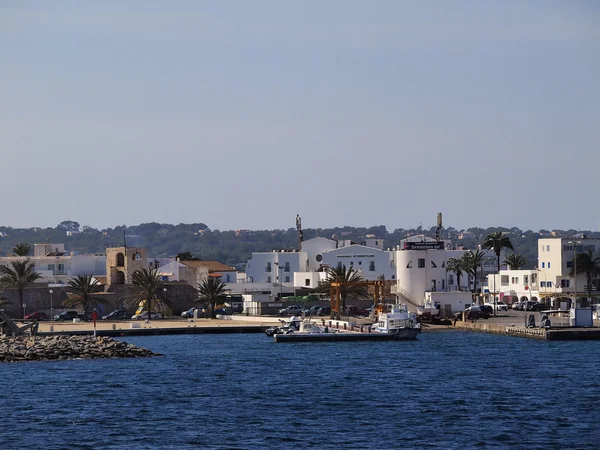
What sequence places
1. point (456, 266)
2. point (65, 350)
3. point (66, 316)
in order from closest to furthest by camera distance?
point (65, 350) → point (66, 316) → point (456, 266)

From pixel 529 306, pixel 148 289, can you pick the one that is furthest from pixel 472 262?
pixel 148 289

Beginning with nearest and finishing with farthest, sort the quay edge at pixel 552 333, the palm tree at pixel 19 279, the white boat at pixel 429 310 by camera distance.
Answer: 1. the quay edge at pixel 552 333
2. the white boat at pixel 429 310
3. the palm tree at pixel 19 279

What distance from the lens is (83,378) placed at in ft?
227

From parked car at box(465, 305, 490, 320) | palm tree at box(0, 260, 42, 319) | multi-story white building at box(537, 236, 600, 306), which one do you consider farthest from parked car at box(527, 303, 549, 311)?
palm tree at box(0, 260, 42, 319)

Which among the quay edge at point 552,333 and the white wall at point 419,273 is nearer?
the quay edge at point 552,333

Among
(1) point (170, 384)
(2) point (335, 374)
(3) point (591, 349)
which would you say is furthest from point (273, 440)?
(3) point (591, 349)

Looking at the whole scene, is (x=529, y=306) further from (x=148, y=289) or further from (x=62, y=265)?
(x=62, y=265)

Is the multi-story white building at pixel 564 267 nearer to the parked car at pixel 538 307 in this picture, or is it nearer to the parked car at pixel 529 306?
the parked car at pixel 529 306

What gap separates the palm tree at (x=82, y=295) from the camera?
116938 mm

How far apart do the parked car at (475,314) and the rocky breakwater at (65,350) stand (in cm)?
3999

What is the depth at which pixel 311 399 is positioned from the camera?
58.6 metres

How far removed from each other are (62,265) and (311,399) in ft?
315

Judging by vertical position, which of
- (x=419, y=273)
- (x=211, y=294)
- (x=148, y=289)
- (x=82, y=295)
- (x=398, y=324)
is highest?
(x=419, y=273)

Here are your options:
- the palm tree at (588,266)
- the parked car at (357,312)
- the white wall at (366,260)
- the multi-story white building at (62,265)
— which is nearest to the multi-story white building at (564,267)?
the palm tree at (588,266)
